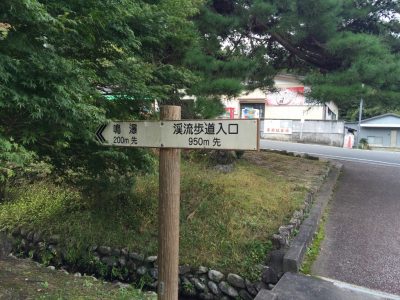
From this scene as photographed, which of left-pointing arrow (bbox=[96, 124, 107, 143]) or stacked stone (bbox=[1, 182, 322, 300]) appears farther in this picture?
stacked stone (bbox=[1, 182, 322, 300])

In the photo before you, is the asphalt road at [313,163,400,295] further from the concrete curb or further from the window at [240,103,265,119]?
the window at [240,103,265,119]

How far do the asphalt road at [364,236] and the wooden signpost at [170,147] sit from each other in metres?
2.53

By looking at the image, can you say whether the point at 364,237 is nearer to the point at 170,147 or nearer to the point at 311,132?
the point at 170,147

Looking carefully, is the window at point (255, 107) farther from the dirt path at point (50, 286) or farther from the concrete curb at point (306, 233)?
the dirt path at point (50, 286)

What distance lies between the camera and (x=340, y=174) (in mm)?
9938

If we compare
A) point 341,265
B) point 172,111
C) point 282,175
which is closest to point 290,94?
point 282,175

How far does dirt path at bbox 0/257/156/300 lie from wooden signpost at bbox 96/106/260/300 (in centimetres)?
156

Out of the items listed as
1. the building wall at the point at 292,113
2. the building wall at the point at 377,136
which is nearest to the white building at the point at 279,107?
the building wall at the point at 292,113

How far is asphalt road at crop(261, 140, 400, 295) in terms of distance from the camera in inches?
165

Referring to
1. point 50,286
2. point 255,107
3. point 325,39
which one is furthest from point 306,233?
point 255,107

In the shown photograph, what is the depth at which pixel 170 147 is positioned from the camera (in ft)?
7.54

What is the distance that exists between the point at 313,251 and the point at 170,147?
3396mm

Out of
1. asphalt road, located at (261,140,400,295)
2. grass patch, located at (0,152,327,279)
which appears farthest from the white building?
grass patch, located at (0,152,327,279)

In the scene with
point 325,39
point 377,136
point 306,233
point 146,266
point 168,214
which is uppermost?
point 325,39
